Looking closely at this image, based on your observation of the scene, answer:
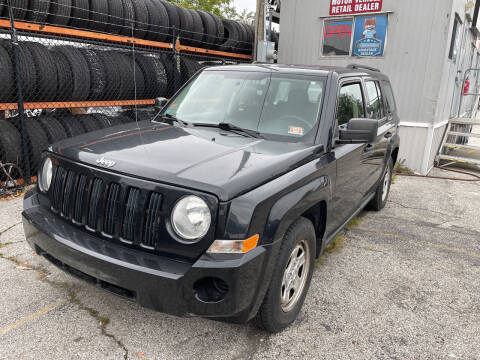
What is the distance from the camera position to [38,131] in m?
6.03

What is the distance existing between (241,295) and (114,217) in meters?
0.88

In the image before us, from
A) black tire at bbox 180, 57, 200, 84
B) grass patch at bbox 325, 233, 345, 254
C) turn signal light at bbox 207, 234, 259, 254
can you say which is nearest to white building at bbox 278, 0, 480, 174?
black tire at bbox 180, 57, 200, 84

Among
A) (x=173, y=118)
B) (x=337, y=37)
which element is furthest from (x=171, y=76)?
(x=173, y=118)

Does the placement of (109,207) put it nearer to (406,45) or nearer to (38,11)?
(38,11)

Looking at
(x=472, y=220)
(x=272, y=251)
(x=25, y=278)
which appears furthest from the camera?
(x=472, y=220)

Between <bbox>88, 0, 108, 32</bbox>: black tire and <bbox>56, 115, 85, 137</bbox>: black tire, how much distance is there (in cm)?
171

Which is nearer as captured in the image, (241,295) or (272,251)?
(241,295)

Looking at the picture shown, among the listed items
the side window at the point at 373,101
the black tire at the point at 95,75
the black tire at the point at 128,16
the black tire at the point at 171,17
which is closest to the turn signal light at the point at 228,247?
the side window at the point at 373,101

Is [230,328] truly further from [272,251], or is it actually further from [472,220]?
[472,220]

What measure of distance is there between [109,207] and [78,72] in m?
4.83

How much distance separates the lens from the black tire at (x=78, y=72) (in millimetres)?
6426

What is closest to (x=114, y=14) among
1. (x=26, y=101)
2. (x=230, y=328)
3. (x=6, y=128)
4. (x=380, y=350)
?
(x=26, y=101)

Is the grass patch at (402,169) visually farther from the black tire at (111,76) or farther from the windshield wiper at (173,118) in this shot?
the windshield wiper at (173,118)

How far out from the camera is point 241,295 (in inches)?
85.6
